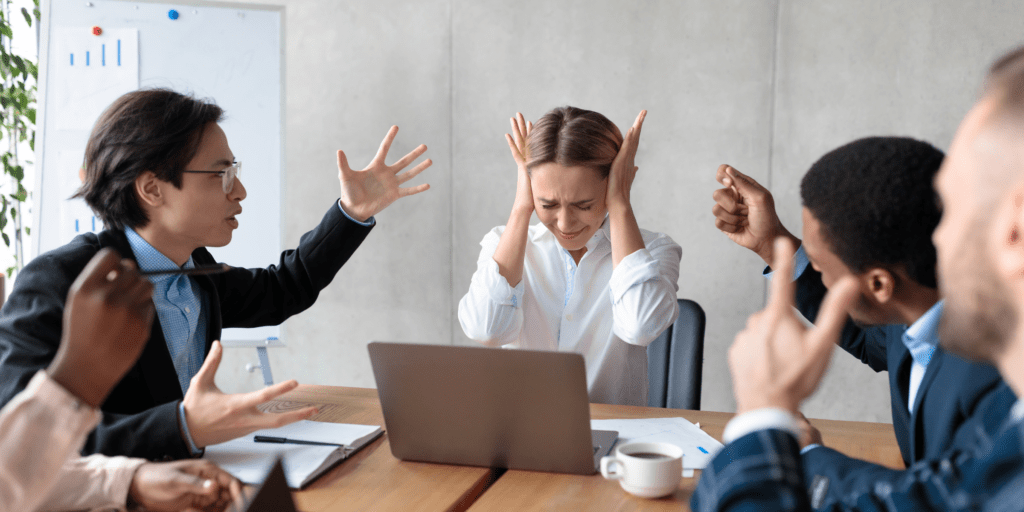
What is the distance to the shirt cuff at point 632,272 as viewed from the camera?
78.4 inches

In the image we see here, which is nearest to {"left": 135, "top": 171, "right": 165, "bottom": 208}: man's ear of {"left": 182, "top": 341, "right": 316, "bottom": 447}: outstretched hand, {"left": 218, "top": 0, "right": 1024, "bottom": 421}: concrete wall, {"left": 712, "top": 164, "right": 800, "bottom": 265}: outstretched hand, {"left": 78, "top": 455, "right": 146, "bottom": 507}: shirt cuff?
{"left": 182, "top": 341, "right": 316, "bottom": 447}: outstretched hand

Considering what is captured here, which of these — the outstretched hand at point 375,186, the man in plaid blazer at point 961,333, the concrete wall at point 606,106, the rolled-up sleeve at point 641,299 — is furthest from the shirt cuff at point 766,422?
the concrete wall at point 606,106

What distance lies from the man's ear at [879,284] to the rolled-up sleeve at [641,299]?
809 millimetres

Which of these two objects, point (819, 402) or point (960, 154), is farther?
point (819, 402)

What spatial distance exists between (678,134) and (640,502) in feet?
7.17

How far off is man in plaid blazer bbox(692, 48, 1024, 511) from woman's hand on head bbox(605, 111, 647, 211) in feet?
4.15

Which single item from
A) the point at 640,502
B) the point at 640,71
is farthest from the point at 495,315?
the point at 640,71

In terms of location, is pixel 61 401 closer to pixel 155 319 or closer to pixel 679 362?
pixel 155 319

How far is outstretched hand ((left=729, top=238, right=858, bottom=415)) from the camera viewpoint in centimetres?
76

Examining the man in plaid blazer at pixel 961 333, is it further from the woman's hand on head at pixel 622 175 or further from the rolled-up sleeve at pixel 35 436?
the woman's hand on head at pixel 622 175

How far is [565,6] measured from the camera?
3150 millimetres

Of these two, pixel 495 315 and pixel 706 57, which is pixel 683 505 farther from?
pixel 706 57

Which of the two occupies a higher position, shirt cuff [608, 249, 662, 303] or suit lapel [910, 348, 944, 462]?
shirt cuff [608, 249, 662, 303]

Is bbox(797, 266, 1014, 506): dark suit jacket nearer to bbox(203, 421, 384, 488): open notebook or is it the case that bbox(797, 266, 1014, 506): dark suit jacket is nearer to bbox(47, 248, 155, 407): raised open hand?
bbox(203, 421, 384, 488): open notebook
